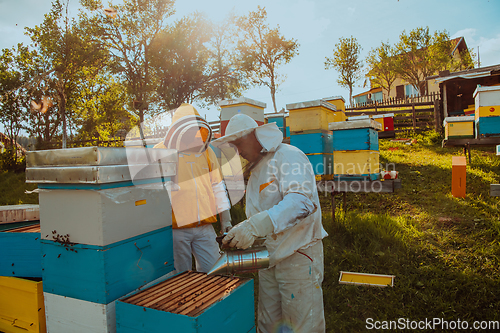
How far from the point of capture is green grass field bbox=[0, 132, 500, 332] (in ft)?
9.61

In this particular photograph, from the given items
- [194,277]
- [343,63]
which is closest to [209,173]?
[194,277]

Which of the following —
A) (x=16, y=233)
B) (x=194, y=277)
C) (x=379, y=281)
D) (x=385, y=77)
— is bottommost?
(x=379, y=281)

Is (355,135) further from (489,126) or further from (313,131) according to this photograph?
(489,126)

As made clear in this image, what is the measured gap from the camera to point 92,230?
1.40m

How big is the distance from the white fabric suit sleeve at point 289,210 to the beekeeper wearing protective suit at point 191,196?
1.06 metres

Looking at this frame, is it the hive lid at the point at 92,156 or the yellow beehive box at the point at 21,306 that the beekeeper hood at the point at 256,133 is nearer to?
the hive lid at the point at 92,156

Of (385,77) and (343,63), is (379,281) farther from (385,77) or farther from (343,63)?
(385,77)

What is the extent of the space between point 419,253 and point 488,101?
353 centimetres

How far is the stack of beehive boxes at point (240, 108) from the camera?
5.43 meters

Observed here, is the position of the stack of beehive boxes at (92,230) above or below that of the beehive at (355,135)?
below

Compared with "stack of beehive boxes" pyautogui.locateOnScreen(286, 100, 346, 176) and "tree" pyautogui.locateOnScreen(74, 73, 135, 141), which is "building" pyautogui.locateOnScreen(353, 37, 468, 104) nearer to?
"tree" pyautogui.locateOnScreen(74, 73, 135, 141)

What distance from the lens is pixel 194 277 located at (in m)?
1.70

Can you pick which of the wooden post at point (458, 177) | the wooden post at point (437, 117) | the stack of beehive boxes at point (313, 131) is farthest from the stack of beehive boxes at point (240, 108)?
the wooden post at point (437, 117)

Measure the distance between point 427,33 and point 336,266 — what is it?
998 inches
